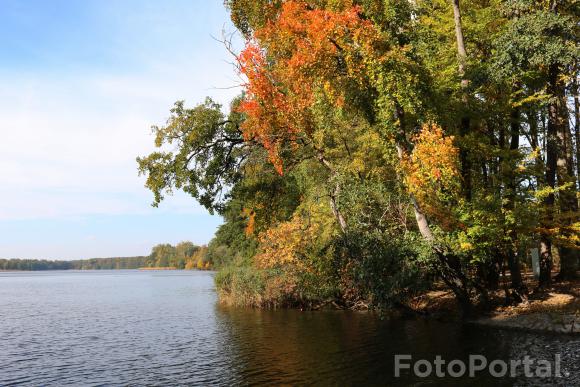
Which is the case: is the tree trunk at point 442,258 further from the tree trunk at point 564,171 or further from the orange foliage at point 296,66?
the tree trunk at point 564,171

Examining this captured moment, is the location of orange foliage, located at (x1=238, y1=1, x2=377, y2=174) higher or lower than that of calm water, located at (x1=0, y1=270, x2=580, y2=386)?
higher

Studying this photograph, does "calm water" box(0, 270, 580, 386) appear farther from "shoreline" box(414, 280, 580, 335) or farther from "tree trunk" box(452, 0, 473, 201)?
"tree trunk" box(452, 0, 473, 201)

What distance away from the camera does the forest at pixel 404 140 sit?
20.6 m

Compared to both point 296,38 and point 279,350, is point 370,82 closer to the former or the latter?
point 296,38

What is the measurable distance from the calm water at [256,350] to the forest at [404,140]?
330 cm

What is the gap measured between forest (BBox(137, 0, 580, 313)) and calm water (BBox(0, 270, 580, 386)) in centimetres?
330

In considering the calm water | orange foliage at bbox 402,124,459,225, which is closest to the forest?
orange foliage at bbox 402,124,459,225

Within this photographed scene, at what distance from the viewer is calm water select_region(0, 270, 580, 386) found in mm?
15422

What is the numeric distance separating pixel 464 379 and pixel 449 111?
42.2 ft

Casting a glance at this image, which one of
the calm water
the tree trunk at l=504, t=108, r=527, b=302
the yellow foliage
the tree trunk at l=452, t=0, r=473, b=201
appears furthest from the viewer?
the yellow foliage

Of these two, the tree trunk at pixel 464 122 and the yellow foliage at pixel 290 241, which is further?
the yellow foliage at pixel 290 241

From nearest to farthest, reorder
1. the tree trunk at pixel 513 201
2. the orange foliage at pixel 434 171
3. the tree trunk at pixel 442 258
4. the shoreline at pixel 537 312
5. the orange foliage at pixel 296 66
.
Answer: the orange foliage at pixel 434 171, the shoreline at pixel 537 312, the tree trunk at pixel 513 201, the orange foliage at pixel 296 66, the tree trunk at pixel 442 258

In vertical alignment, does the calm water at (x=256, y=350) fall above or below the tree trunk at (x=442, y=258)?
below

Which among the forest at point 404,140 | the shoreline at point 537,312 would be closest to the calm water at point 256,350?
the shoreline at point 537,312
